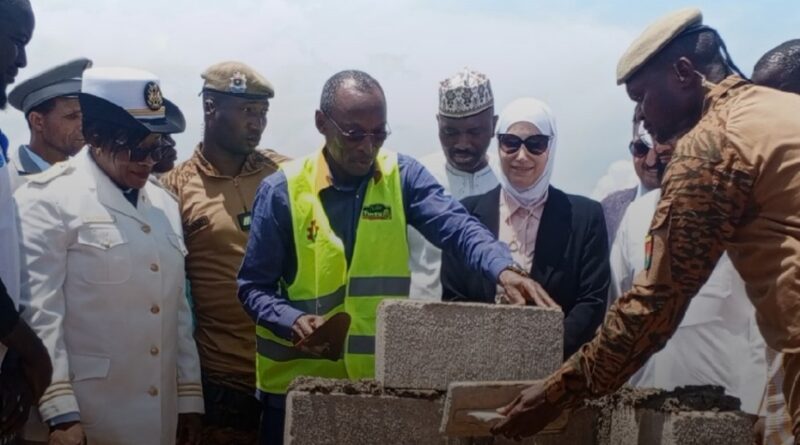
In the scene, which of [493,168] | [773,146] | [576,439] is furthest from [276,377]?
[773,146]

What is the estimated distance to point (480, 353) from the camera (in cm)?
394

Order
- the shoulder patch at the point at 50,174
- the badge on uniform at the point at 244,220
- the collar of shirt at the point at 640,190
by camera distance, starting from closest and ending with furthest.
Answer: the shoulder patch at the point at 50,174 < the badge on uniform at the point at 244,220 < the collar of shirt at the point at 640,190

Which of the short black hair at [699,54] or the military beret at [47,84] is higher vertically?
the short black hair at [699,54]

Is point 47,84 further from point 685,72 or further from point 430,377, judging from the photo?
point 685,72

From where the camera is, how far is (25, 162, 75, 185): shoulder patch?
4297 millimetres

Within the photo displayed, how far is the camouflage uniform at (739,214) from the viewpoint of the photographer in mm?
2914

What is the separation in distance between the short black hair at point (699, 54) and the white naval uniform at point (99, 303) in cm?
222

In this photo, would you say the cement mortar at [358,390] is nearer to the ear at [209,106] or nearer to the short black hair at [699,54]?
the short black hair at [699,54]

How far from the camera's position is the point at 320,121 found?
4629 millimetres

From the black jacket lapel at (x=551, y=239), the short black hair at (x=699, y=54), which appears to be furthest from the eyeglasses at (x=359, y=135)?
the short black hair at (x=699, y=54)

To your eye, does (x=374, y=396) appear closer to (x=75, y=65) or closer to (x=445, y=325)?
(x=445, y=325)

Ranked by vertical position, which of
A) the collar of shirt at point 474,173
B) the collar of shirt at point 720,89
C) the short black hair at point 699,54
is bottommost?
the collar of shirt at point 474,173

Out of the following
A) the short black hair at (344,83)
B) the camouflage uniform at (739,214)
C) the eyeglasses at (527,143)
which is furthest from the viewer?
the eyeglasses at (527,143)

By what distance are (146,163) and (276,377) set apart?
1.00 meters
